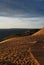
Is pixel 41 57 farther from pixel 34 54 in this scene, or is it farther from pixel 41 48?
pixel 41 48

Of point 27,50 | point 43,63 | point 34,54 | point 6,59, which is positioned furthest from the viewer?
point 27,50

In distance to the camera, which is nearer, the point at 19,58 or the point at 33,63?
the point at 33,63

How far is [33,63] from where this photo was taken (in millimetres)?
14391

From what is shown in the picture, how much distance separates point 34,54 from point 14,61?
2.35 meters

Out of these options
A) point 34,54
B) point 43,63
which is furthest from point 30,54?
point 43,63

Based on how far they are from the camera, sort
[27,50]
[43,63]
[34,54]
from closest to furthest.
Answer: [43,63] < [34,54] < [27,50]

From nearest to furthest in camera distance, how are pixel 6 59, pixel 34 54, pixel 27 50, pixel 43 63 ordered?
pixel 43 63 → pixel 6 59 → pixel 34 54 → pixel 27 50

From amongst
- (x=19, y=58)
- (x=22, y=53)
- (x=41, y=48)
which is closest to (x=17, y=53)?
(x=22, y=53)

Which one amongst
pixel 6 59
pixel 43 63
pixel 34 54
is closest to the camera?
pixel 43 63

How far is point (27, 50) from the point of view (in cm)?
1805

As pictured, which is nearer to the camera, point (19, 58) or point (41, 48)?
point (19, 58)

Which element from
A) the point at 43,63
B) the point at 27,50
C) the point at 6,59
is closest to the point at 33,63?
the point at 43,63

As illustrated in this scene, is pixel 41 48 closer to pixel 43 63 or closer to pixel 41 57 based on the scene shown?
pixel 41 57

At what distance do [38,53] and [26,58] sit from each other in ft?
5.70
